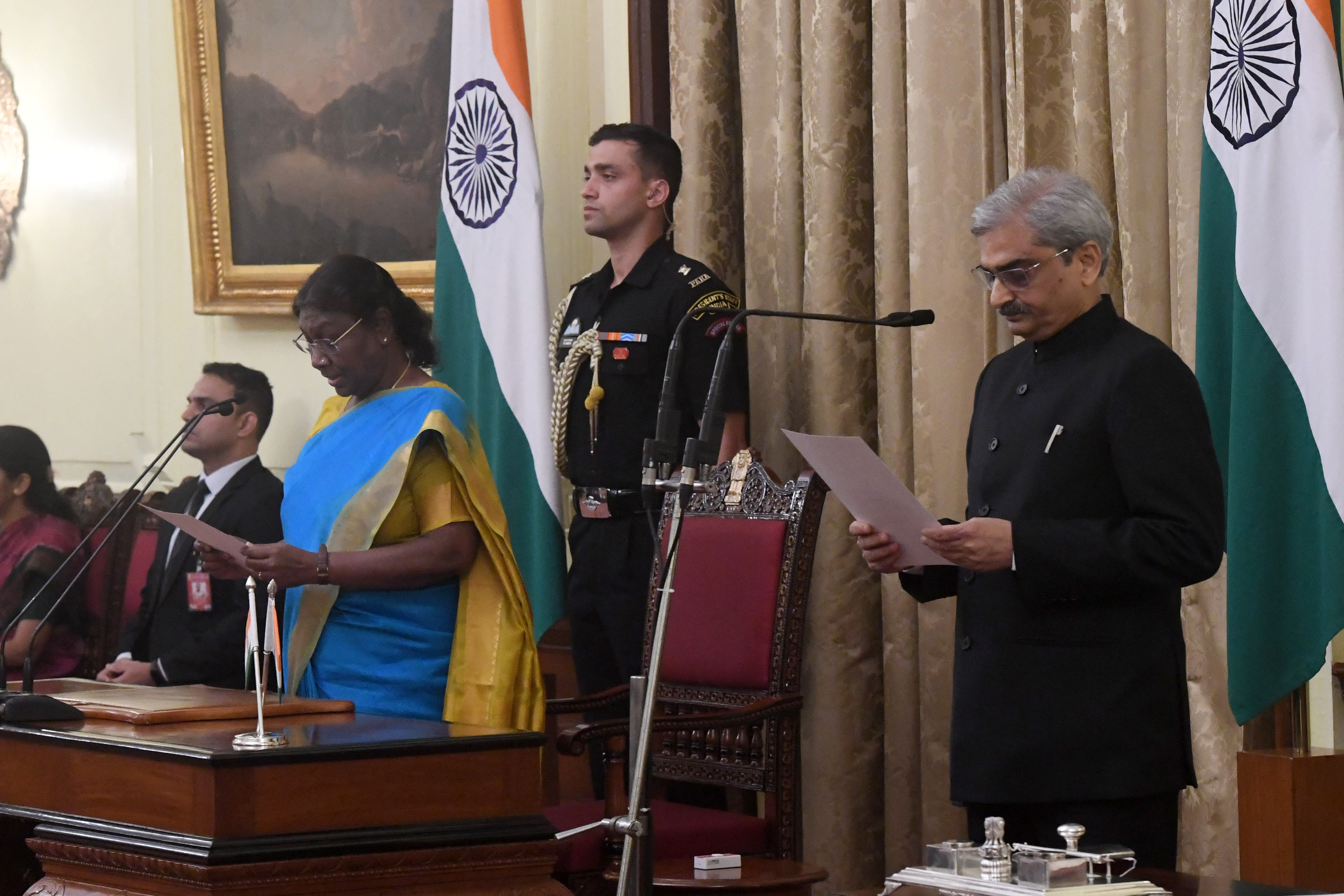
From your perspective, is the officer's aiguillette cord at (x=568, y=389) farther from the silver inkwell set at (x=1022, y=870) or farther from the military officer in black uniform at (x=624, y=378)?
the silver inkwell set at (x=1022, y=870)

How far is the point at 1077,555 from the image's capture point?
2.42 meters

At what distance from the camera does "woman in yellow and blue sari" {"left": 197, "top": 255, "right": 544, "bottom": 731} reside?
3.19 metres

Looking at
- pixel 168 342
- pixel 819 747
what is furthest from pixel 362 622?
pixel 168 342

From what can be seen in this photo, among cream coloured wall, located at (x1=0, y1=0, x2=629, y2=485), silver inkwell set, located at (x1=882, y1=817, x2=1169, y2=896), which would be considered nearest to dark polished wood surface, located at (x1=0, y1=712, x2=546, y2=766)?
silver inkwell set, located at (x1=882, y1=817, x2=1169, y2=896)

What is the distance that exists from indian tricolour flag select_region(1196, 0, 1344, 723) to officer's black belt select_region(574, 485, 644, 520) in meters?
1.31

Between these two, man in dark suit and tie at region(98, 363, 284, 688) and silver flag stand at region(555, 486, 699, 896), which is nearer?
silver flag stand at region(555, 486, 699, 896)

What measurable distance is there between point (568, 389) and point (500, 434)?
40 centimetres

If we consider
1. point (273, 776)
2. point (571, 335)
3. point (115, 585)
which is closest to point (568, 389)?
point (571, 335)

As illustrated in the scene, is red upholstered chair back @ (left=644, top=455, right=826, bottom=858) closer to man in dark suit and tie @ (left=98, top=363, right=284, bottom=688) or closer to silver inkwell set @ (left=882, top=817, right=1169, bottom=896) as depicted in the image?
man in dark suit and tie @ (left=98, top=363, right=284, bottom=688)

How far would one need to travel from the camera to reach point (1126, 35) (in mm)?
3383

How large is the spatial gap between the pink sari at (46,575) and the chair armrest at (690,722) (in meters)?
2.09

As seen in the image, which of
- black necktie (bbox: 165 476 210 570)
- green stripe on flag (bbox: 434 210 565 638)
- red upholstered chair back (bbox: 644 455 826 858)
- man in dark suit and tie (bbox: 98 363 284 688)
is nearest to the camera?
red upholstered chair back (bbox: 644 455 826 858)

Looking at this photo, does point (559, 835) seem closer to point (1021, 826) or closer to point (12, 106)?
point (1021, 826)

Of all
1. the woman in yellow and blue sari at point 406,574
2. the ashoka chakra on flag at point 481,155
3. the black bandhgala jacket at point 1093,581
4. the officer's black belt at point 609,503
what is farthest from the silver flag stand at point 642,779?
the ashoka chakra on flag at point 481,155
